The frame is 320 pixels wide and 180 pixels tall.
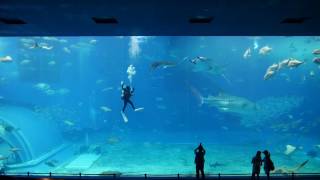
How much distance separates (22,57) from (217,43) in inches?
1125

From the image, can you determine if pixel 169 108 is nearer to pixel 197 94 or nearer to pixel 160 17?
pixel 197 94

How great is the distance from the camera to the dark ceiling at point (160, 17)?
17.7 feet

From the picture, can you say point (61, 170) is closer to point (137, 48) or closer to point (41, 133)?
point (41, 133)

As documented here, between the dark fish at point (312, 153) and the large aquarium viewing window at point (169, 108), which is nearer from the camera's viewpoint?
the dark fish at point (312, 153)

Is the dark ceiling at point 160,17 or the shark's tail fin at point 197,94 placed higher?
the shark's tail fin at point 197,94

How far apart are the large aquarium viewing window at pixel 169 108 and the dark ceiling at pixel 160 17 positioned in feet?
41.3

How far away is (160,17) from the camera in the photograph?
20.7 feet

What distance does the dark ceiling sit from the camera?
17.7 feet

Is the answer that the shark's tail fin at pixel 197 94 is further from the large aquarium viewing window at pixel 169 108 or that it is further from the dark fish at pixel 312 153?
the dark fish at pixel 312 153

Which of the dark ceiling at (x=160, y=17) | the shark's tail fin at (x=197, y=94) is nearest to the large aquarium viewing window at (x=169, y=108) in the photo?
the shark's tail fin at (x=197, y=94)

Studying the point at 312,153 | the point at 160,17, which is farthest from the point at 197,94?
the point at 160,17

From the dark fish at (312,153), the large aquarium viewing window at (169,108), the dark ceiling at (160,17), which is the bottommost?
the dark fish at (312,153)

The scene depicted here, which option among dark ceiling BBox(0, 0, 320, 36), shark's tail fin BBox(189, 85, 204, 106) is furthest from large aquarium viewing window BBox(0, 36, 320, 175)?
dark ceiling BBox(0, 0, 320, 36)

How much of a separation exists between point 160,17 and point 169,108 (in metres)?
35.2
